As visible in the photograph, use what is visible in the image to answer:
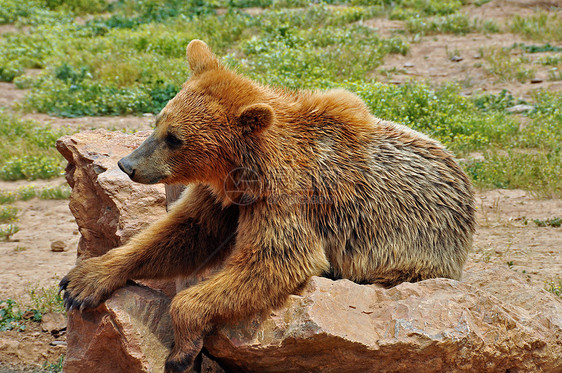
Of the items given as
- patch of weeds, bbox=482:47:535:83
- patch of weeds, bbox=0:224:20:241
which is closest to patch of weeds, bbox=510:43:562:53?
patch of weeds, bbox=482:47:535:83

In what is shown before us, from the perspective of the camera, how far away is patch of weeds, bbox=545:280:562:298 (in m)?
5.81

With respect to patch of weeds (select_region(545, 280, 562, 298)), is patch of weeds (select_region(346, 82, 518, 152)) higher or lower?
higher

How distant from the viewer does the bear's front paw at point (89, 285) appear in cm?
436

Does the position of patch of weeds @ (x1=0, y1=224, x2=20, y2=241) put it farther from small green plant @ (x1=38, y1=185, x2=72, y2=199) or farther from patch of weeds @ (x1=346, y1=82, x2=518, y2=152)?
patch of weeds @ (x1=346, y1=82, x2=518, y2=152)

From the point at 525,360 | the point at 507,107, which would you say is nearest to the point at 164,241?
the point at 525,360

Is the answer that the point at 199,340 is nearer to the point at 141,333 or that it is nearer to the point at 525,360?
the point at 141,333

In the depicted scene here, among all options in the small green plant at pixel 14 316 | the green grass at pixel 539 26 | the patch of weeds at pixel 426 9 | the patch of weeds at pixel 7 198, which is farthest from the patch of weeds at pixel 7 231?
the green grass at pixel 539 26

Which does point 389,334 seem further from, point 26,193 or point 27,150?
point 27,150

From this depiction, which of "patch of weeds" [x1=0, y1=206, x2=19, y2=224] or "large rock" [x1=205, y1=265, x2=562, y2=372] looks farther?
"patch of weeds" [x1=0, y1=206, x2=19, y2=224]

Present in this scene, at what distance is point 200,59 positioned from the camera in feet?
14.7

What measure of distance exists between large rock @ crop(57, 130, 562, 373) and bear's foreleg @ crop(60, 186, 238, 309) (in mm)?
164

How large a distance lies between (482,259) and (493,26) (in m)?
9.62

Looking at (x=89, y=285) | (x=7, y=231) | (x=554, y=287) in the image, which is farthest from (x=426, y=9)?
(x=89, y=285)

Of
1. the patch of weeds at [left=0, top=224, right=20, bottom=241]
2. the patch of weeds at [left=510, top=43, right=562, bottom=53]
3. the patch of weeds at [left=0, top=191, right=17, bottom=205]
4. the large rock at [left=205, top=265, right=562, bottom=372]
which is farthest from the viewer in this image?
the patch of weeds at [left=510, top=43, right=562, bottom=53]
